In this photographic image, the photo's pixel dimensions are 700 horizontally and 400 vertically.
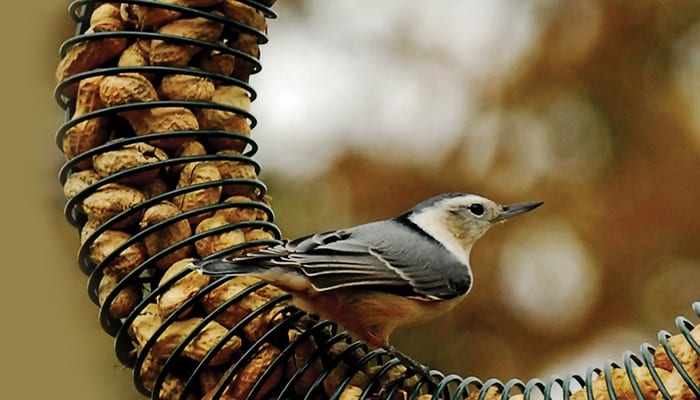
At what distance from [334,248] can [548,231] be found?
884mm

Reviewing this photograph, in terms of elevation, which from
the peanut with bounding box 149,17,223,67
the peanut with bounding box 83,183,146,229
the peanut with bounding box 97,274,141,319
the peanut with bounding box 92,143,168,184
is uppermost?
the peanut with bounding box 149,17,223,67

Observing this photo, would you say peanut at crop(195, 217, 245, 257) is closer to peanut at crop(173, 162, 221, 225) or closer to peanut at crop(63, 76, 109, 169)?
peanut at crop(173, 162, 221, 225)

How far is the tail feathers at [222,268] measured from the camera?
106cm

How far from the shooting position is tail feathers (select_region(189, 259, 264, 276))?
41.8 inches

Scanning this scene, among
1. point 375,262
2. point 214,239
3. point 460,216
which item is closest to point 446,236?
point 460,216

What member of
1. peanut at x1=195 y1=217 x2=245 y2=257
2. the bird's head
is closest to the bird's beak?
the bird's head

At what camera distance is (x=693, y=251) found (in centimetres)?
195

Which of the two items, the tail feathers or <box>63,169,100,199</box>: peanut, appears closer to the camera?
the tail feathers

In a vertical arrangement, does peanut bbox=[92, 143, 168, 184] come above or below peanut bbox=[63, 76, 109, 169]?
below

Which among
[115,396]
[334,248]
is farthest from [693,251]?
[115,396]

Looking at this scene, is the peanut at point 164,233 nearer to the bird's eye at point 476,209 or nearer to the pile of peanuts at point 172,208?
the pile of peanuts at point 172,208

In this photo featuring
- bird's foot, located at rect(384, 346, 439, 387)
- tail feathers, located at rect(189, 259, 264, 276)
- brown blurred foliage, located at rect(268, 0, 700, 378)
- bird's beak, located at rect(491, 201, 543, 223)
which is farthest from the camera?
brown blurred foliage, located at rect(268, 0, 700, 378)

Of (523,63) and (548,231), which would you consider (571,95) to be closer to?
(523,63)

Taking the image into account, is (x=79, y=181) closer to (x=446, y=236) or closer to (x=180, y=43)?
(x=180, y=43)
